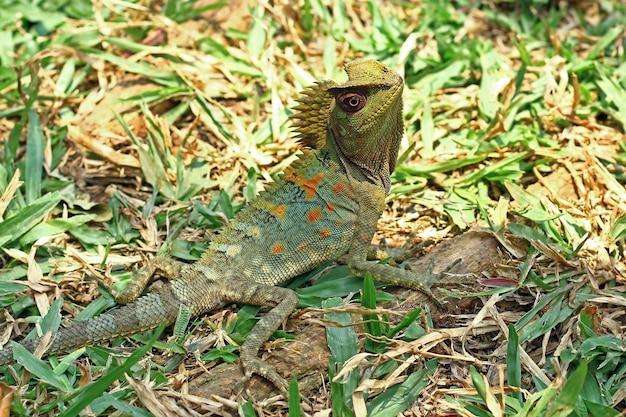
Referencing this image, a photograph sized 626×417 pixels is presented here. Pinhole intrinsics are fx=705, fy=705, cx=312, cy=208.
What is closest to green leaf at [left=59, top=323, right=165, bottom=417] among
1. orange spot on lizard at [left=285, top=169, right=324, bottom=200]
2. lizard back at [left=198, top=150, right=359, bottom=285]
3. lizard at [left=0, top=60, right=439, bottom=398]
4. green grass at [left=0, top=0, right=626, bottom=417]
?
green grass at [left=0, top=0, right=626, bottom=417]

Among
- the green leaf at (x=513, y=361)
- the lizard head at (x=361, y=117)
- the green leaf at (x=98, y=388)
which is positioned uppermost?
the lizard head at (x=361, y=117)

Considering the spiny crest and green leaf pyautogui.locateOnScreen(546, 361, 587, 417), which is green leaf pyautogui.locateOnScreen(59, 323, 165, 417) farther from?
green leaf pyautogui.locateOnScreen(546, 361, 587, 417)

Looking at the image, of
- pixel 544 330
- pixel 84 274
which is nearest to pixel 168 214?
pixel 84 274

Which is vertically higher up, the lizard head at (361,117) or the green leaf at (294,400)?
the lizard head at (361,117)

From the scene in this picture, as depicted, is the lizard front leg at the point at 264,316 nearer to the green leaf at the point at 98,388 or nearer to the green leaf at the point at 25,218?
the green leaf at the point at 98,388

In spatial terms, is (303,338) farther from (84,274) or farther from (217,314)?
(84,274)

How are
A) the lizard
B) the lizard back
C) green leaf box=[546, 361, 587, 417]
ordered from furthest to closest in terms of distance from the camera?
the lizard back, the lizard, green leaf box=[546, 361, 587, 417]

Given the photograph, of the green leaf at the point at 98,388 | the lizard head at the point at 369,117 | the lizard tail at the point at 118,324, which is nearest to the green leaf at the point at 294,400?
the green leaf at the point at 98,388
